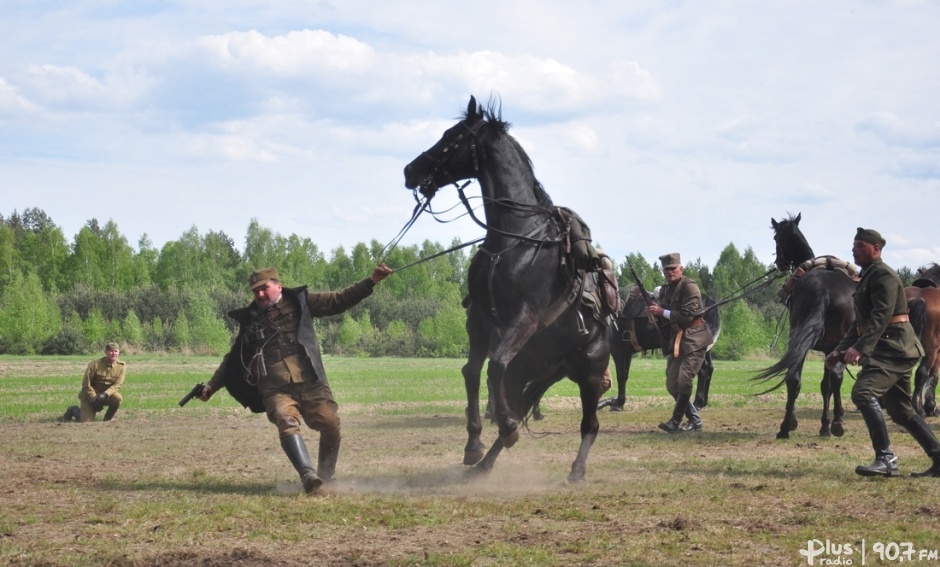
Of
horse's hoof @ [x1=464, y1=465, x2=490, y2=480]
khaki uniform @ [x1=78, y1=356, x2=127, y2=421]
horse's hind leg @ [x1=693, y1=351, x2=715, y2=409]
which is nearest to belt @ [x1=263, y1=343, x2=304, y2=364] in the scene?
horse's hoof @ [x1=464, y1=465, x2=490, y2=480]

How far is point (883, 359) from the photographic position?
973 cm

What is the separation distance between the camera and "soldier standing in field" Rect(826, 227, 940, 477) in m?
9.59

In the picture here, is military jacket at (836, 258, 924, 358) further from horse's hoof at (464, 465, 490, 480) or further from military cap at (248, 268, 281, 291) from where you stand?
military cap at (248, 268, 281, 291)

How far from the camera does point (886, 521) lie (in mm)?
7449

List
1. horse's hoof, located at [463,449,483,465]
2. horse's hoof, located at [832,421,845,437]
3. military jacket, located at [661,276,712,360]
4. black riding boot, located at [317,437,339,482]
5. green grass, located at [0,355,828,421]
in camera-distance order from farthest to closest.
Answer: green grass, located at [0,355,828,421] < military jacket, located at [661,276,712,360] < horse's hoof, located at [832,421,845,437] < horse's hoof, located at [463,449,483,465] < black riding boot, located at [317,437,339,482]

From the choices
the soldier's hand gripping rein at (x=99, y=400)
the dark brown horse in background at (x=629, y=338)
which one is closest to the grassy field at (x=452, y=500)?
the soldier's hand gripping rein at (x=99, y=400)

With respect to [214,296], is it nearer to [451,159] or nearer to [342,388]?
[342,388]

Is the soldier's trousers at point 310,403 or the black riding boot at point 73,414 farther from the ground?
the soldier's trousers at point 310,403

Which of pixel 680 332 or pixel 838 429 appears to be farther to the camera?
pixel 680 332

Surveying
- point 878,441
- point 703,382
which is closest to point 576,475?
point 878,441

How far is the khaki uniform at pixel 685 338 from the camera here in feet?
47.7

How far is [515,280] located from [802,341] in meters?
5.42

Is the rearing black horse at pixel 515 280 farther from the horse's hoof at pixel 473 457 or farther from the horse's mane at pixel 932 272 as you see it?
the horse's mane at pixel 932 272

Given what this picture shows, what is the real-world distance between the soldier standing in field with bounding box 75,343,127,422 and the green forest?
12.9m
